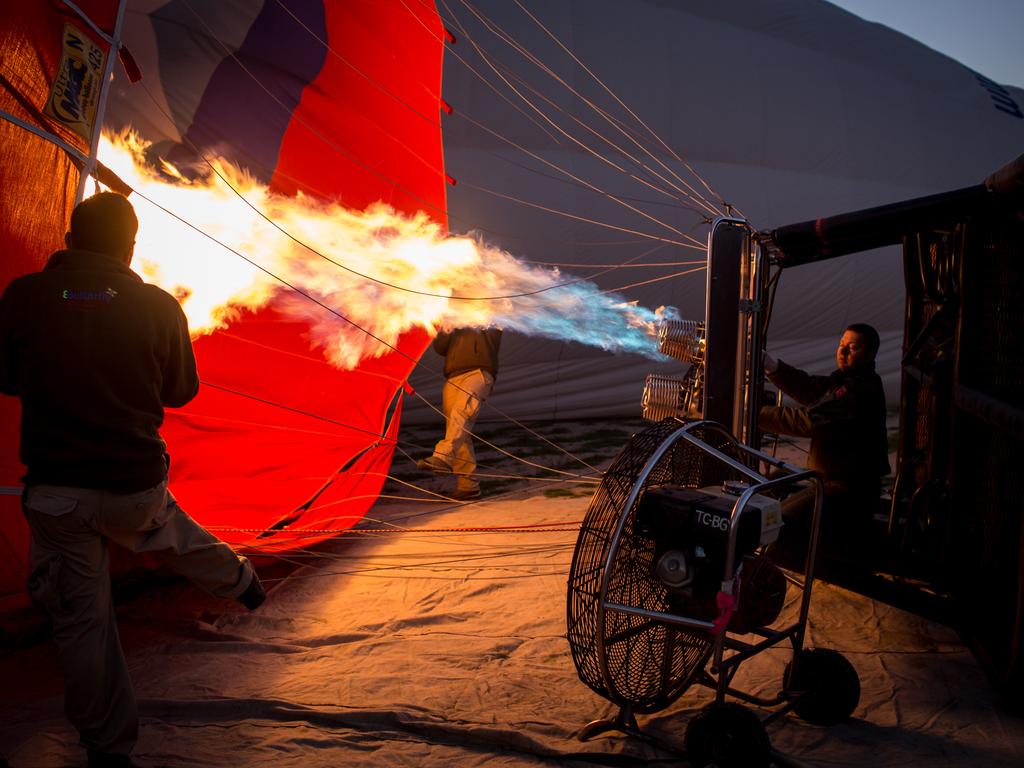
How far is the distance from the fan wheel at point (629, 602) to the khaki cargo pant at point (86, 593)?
122 centimetres

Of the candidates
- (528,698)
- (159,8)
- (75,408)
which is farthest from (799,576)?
(159,8)

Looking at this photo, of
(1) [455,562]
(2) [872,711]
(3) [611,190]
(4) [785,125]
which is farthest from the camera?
(4) [785,125]

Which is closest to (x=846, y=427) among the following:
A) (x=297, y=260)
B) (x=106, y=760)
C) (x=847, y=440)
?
(x=847, y=440)

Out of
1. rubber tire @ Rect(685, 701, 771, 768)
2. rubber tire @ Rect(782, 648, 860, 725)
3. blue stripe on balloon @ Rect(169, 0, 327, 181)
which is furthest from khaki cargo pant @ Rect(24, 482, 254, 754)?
blue stripe on balloon @ Rect(169, 0, 327, 181)

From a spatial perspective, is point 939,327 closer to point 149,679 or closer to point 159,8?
point 149,679

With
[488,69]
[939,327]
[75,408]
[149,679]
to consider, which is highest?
[488,69]

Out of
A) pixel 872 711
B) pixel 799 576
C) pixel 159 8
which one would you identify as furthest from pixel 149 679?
pixel 159 8

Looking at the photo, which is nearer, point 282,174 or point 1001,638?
point 1001,638

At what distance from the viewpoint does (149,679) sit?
298cm

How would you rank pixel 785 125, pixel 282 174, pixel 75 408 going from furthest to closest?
pixel 785 125 < pixel 282 174 < pixel 75 408

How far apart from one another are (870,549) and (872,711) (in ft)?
2.91

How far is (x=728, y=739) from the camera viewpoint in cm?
231

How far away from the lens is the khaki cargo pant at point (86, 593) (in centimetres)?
223

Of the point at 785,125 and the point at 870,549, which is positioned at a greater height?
the point at 785,125
